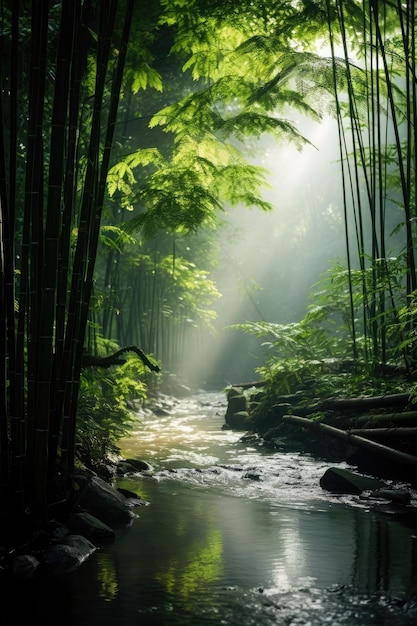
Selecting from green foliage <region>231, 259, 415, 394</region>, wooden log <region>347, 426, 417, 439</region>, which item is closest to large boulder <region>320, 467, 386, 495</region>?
wooden log <region>347, 426, 417, 439</region>

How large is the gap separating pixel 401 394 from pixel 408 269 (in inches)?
36.3

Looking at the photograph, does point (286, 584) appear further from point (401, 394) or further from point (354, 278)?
point (354, 278)

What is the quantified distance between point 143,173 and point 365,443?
638 cm

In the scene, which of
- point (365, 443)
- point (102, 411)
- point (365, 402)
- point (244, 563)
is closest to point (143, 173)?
point (102, 411)

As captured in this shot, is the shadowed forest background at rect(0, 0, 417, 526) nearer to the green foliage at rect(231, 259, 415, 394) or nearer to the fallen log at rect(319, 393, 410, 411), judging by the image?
the green foliage at rect(231, 259, 415, 394)

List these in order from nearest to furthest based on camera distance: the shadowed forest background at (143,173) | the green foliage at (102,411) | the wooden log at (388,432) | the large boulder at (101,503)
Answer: the shadowed forest background at (143,173)
the large boulder at (101,503)
the wooden log at (388,432)
the green foliage at (102,411)

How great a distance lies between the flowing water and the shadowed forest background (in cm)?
54

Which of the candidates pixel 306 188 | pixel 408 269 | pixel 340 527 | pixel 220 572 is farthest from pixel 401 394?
pixel 306 188

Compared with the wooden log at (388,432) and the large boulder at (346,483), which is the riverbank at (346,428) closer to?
the wooden log at (388,432)

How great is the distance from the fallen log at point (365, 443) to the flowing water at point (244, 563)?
409mm

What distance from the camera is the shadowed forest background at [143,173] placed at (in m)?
3.01

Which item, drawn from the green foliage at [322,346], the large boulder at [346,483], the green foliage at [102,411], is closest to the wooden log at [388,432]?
the large boulder at [346,483]

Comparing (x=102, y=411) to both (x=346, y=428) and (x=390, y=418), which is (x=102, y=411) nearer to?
(x=346, y=428)

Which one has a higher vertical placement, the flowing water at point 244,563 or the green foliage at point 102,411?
the green foliage at point 102,411
